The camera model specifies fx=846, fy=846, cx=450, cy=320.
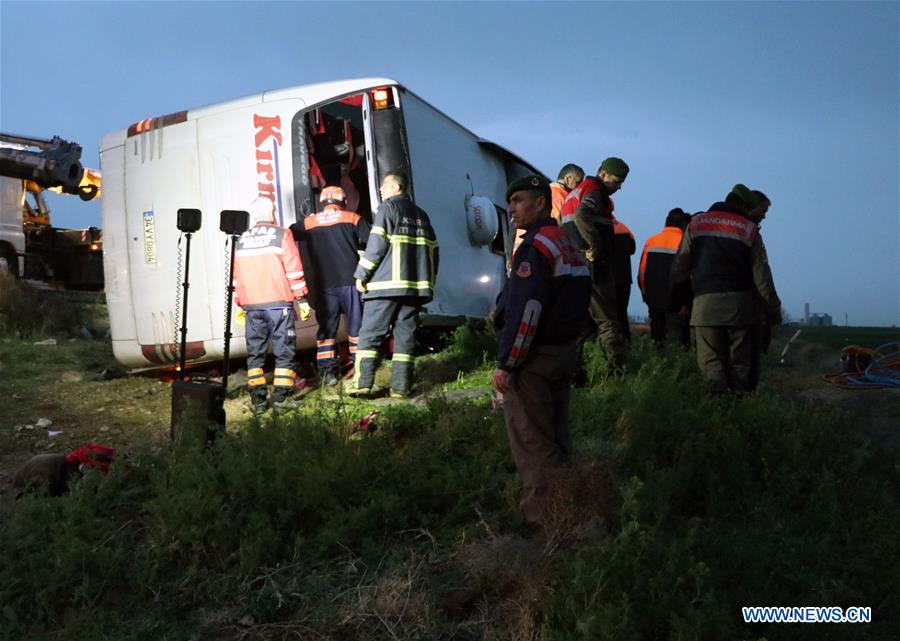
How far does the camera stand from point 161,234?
28.0 ft

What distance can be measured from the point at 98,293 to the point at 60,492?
11201 mm

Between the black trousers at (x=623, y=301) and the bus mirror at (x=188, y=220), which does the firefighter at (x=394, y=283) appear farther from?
the black trousers at (x=623, y=301)

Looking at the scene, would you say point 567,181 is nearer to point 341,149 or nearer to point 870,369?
point 341,149

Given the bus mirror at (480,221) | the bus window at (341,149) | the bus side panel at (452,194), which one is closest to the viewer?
the bus side panel at (452,194)

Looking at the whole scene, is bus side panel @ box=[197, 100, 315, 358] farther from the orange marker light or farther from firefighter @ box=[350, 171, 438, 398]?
firefighter @ box=[350, 171, 438, 398]

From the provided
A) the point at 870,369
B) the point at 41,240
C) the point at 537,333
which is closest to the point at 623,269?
the point at 870,369

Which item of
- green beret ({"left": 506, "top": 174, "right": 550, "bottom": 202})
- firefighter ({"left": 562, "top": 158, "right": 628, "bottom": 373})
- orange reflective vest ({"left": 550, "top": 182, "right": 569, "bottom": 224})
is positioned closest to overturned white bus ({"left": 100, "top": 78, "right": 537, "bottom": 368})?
orange reflective vest ({"left": 550, "top": 182, "right": 569, "bottom": 224})

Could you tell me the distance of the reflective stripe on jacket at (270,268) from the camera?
7355 millimetres

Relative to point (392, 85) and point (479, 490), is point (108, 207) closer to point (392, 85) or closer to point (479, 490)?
point (392, 85)

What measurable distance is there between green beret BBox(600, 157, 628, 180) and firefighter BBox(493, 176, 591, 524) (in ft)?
10.2

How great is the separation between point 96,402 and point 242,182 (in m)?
2.52

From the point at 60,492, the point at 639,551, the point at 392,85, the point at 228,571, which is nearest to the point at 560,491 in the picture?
the point at 639,551

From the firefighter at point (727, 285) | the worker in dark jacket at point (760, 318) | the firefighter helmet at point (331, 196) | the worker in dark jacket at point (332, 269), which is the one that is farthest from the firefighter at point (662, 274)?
the firefighter helmet at point (331, 196)

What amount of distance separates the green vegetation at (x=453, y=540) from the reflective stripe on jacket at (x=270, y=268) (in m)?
2.37
